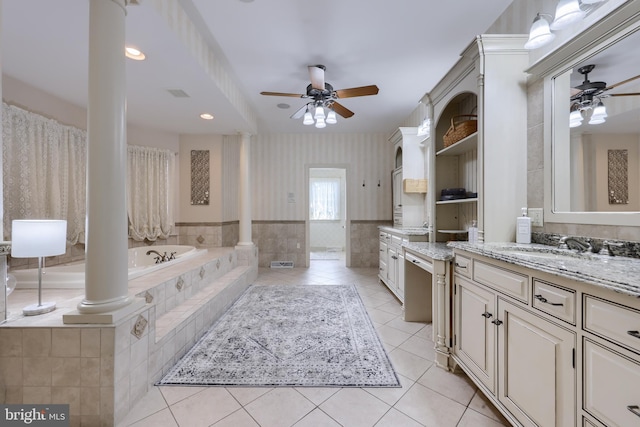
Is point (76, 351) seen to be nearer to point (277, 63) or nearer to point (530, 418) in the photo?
point (530, 418)

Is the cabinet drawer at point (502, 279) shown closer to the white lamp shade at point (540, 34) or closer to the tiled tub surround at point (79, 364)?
the white lamp shade at point (540, 34)

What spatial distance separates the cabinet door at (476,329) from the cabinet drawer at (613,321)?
1.70 ft

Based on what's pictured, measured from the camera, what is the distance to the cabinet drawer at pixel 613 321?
2.55 feet

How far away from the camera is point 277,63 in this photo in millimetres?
2906

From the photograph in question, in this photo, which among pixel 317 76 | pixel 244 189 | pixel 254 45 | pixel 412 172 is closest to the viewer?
pixel 254 45

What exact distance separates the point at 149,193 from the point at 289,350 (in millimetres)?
3539

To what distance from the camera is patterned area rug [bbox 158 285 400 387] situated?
5.86ft

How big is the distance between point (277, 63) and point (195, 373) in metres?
3.03

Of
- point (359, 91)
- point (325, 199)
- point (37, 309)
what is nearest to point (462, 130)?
point (359, 91)

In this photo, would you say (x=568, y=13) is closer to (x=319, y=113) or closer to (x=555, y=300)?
(x=555, y=300)

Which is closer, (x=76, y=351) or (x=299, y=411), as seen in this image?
(x=76, y=351)

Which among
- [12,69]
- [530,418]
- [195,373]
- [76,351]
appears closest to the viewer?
[530,418]

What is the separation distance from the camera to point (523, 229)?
1789 millimetres

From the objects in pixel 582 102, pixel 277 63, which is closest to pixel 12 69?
pixel 277 63
